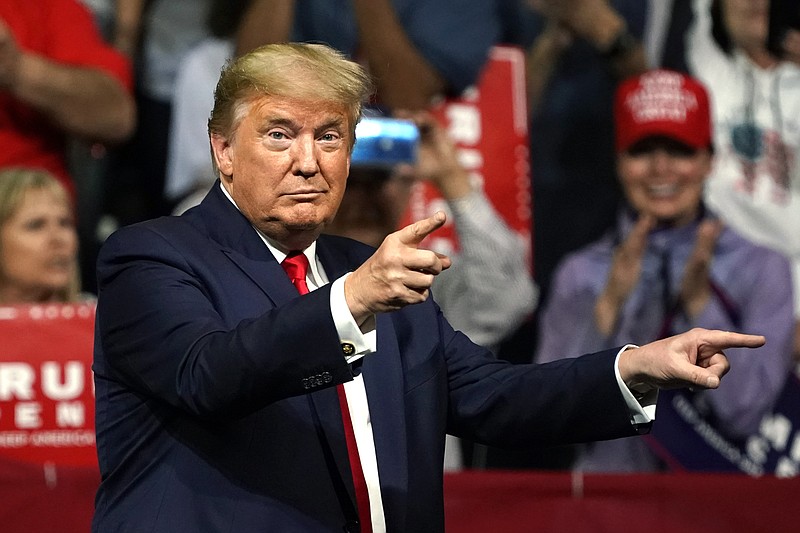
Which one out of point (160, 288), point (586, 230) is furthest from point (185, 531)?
point (586, 230)

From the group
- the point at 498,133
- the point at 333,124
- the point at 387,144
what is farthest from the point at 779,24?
the point at 333,124

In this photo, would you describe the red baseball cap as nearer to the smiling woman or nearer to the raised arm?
the raised arm

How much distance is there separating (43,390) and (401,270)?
246 cm

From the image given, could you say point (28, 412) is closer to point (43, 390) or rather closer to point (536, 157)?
point (43, 390)

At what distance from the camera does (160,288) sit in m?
1.91

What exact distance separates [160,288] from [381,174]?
2264 mm

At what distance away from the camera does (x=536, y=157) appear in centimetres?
472

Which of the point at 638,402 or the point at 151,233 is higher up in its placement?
the point at 151,233

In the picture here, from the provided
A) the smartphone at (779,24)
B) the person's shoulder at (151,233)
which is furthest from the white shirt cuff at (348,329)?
the smartphone at (779,24)

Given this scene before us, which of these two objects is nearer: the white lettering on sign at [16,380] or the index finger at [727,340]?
the index finger at [727,340]

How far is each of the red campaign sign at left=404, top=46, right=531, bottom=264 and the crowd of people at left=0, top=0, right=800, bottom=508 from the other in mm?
42

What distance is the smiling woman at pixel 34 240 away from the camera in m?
4.01

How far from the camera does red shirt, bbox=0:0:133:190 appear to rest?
4.15 m

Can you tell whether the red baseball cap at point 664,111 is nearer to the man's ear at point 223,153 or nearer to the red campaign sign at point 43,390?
the red campaign sign at point 43,390
